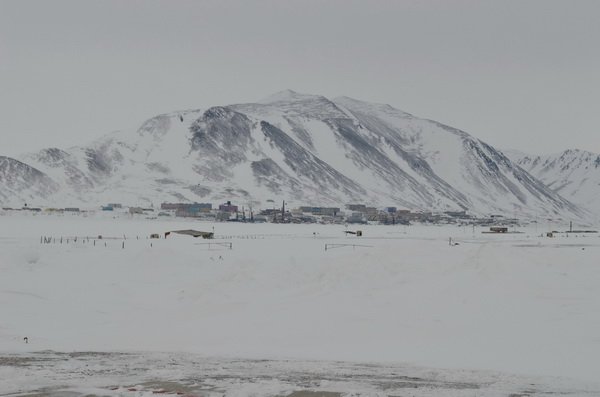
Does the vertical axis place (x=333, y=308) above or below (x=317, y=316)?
above

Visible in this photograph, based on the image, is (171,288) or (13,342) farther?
(171,288)

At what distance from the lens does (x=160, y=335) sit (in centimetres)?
2562

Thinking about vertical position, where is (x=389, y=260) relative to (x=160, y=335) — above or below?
above

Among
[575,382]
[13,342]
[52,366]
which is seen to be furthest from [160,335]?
[575,382]

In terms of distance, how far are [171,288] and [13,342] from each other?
18.7 metres

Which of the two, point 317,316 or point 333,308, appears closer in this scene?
point 317,316

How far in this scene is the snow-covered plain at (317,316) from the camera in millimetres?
18719

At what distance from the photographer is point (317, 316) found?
96.6 ft

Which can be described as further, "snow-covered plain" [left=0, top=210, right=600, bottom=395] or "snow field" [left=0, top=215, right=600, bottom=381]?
"snow field" [left=0, top=215, right=600, bottom=381]

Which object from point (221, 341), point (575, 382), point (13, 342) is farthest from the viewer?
point (221, 341)

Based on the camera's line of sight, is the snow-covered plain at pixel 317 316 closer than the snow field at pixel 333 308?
Yes

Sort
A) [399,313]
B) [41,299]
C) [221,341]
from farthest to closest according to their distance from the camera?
1. [41,299]
2. [399,313]
3. [221,341]

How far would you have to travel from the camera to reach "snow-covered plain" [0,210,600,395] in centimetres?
1872

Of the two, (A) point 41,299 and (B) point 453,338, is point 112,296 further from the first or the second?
(B) point 453,338
